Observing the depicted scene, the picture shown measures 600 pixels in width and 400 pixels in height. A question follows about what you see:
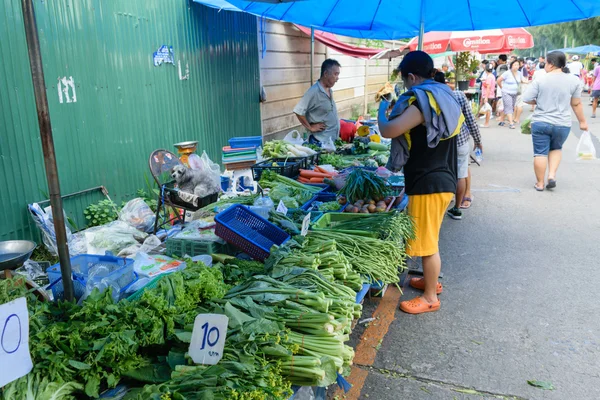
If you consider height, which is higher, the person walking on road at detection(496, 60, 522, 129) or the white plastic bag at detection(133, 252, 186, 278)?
the person walking on road at detection(496, 60, 522, 129)

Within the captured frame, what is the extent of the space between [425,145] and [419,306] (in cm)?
150

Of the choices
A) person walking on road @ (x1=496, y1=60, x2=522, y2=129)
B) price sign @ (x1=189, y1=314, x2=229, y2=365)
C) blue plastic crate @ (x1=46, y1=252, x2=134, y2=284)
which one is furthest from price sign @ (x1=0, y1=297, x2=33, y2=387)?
person walking on road @ (x1=496, y1=60, x2=522, y2=129)

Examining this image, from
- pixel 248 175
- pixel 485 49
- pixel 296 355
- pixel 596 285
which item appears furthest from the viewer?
pixel 485 49

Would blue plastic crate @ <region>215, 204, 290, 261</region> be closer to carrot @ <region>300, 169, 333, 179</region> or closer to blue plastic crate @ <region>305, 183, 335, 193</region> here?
blue plastic crate @ <region>305, 183, 335, 193</region>

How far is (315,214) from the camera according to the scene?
4254 millimetres

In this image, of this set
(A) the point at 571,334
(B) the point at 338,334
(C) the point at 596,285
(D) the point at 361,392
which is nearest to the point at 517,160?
(C) the point at 596,285

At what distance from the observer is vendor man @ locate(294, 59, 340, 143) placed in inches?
262

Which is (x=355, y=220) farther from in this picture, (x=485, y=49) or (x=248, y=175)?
(x=485, y=49)

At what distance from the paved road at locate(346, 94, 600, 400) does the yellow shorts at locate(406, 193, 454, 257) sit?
667 mm

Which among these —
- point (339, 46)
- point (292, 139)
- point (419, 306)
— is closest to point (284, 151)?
point (292, 139)

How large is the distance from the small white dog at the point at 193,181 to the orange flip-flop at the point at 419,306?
2.38 meters

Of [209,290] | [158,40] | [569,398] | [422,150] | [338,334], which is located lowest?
[569,398]

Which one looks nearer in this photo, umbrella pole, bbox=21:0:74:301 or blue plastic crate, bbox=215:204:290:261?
umbrella pole, bbox=21:0:74:301

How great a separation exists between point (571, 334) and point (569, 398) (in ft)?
2.92
